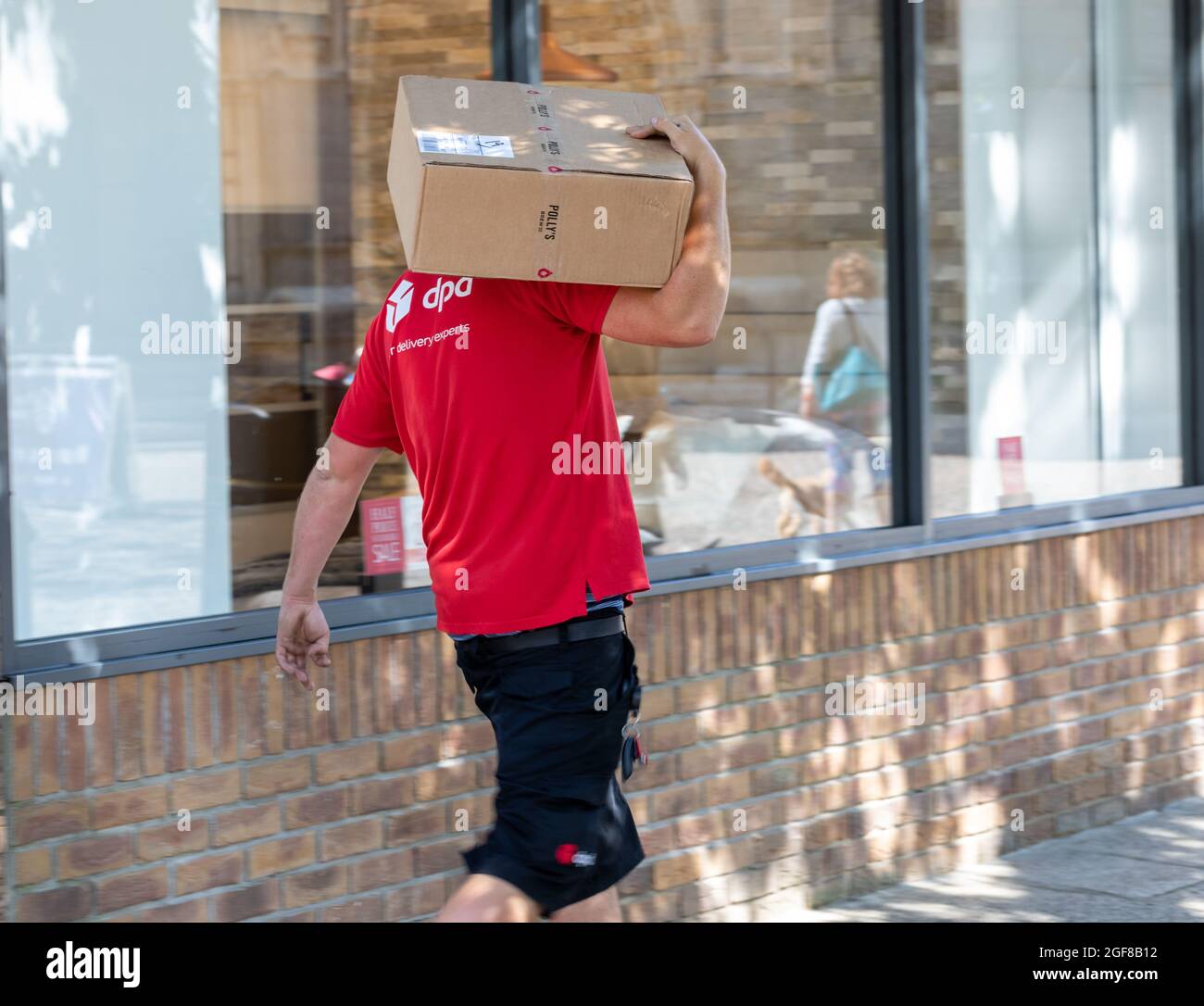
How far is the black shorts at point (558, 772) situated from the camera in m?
2.98

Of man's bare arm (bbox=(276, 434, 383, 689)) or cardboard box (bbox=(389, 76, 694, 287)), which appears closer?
cardboard box (bbox=(389, 76, 694, 287))

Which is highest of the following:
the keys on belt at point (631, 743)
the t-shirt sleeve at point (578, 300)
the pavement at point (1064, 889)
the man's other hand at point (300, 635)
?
the t-shirt sleeve at point (578, 300)

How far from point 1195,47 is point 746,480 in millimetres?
2947

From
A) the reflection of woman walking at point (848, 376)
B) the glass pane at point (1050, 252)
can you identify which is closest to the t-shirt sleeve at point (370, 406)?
the reflection of woman walking at point (848, 376)

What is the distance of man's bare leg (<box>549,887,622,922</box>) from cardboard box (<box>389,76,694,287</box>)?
44.1 inches

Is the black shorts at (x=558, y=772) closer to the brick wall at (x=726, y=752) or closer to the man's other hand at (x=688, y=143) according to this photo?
the man's other hand at (x=688, y=143)

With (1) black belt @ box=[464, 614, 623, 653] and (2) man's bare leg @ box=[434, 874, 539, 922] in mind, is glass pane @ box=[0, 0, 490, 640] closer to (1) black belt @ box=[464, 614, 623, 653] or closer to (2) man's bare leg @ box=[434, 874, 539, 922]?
(1) black belt @ box=[464, 614, 623, 653]

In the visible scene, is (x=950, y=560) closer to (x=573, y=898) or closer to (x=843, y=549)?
(x=843, y=549)

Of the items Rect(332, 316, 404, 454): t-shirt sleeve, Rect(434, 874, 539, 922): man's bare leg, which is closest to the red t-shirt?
Rect(332, 316, 404, 454): t-shirt sleeve

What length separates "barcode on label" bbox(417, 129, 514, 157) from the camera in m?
2.92

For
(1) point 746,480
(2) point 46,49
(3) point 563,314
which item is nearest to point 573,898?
(3) point 563,314

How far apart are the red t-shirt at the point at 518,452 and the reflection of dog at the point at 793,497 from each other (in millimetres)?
2282

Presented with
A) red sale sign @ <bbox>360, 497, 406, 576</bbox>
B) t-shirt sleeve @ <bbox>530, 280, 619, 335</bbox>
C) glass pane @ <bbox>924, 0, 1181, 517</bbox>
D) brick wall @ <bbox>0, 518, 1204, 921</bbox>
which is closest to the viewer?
t-shirt sleeve @ <bbox>530, 280, 619, 335</bbox>

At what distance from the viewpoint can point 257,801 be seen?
389cm
